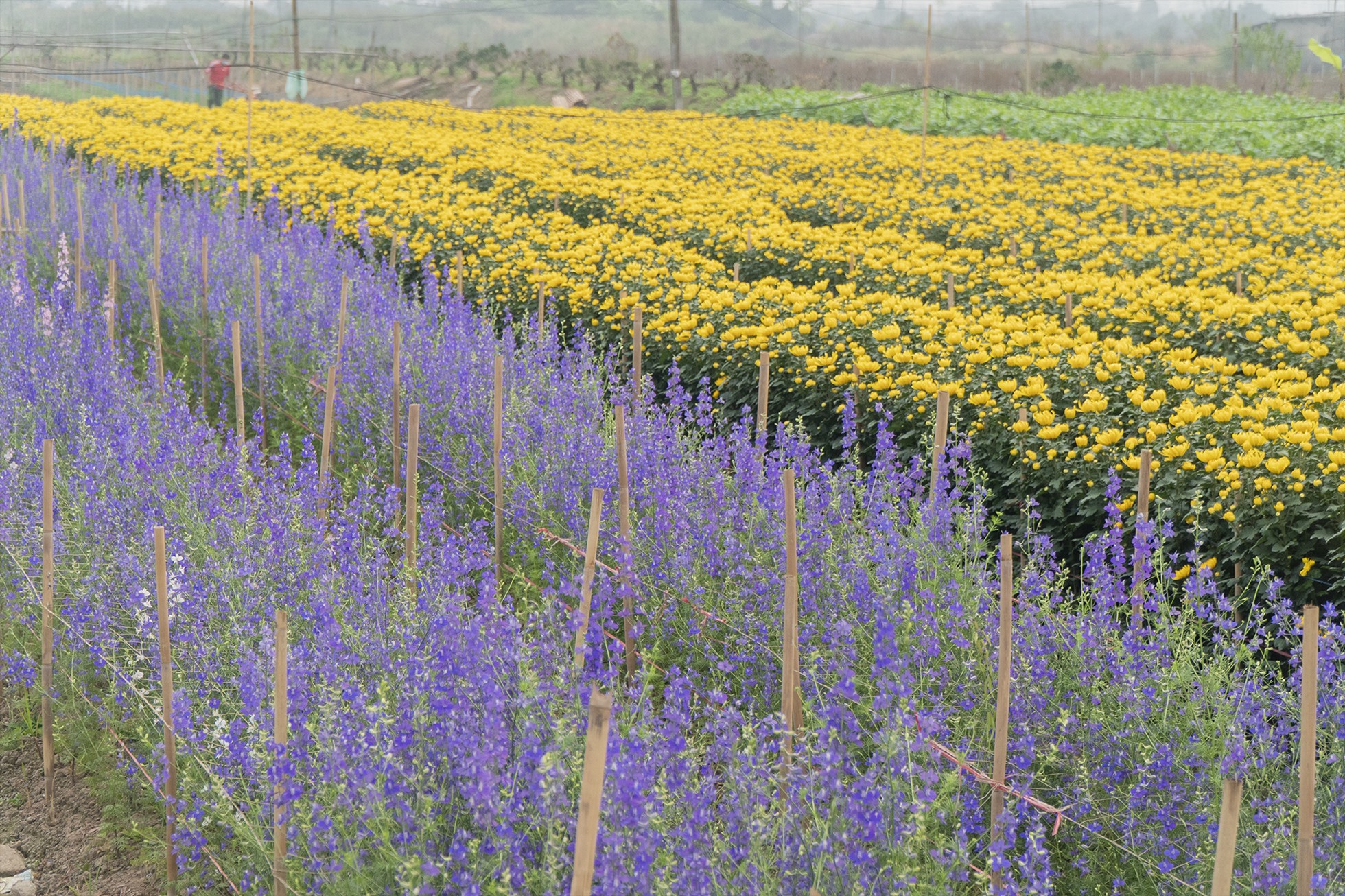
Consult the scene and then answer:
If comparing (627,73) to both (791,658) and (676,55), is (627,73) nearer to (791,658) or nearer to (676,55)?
(676,55)

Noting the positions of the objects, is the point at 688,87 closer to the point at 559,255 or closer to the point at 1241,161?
the point at 1241,161

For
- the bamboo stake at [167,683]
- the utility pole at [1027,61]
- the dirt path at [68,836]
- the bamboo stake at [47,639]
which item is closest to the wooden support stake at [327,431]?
the bamboo stake at [47,639]

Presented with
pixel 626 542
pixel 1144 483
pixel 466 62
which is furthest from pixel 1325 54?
pixel 466 62

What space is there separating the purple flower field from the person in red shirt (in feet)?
64.3

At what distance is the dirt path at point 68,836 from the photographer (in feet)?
10.6

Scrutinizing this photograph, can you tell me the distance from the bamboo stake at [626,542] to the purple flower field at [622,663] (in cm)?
6

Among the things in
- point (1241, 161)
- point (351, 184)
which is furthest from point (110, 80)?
point (1241, 161)

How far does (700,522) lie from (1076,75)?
33.6 m

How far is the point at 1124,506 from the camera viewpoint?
13.2 ft

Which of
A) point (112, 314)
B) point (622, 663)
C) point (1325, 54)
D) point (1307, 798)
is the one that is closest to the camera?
point (1325, 54)

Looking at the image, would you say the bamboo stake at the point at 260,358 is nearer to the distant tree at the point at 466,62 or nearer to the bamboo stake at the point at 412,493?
the bamboo stake at the point at 412,493

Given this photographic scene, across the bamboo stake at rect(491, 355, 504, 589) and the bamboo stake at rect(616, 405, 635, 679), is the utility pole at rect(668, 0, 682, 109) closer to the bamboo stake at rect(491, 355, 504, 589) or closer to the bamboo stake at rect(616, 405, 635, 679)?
the bamboo stake at rect(491, 355, 504, 589)

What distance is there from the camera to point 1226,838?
6.45ft

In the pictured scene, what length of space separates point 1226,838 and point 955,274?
550cm
